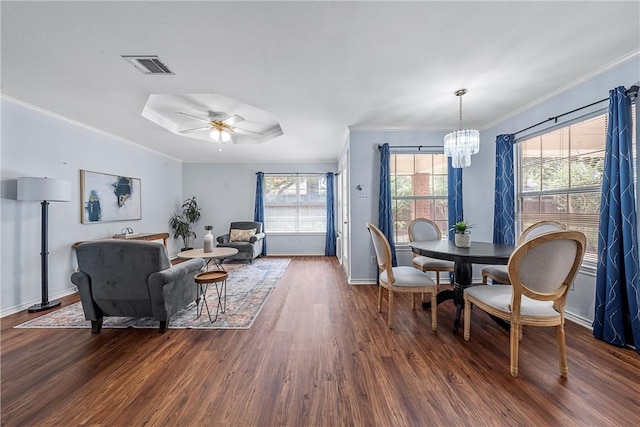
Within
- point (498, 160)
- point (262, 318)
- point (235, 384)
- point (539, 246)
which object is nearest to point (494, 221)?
point (498, 160)

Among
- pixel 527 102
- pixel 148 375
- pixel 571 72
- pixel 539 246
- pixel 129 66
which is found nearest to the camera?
pixel 539 246

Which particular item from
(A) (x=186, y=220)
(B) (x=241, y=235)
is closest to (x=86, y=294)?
(B) (x=241, y=235)

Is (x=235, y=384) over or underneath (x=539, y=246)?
underneath

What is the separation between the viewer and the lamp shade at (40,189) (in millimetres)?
2861

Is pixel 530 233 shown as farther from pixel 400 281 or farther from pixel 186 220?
pixel 186 220

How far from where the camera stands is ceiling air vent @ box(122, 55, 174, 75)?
2.19 m

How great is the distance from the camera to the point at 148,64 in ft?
7.54

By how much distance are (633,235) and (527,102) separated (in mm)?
1922

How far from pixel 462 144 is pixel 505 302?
1777 millimetres

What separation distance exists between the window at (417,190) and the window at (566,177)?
103cm

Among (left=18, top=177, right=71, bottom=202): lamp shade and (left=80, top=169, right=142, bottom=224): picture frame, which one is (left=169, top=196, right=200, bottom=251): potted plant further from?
(left=18, top=177, right=71, bottom=202): lamp shade

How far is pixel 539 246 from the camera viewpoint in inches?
68.7

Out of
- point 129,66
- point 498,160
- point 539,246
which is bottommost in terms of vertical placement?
point 539,246

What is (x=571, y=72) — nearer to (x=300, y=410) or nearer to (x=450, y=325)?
(x=450, y=325)
